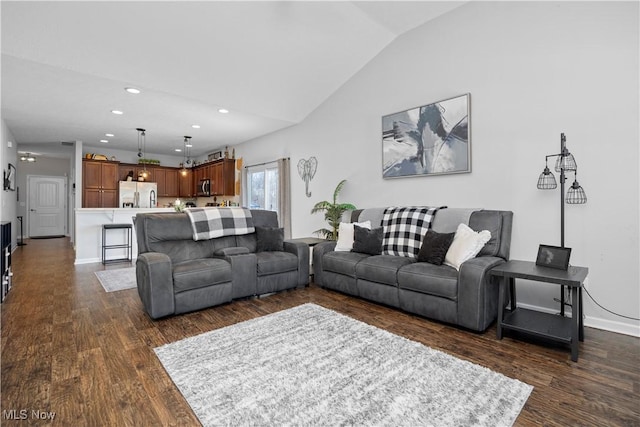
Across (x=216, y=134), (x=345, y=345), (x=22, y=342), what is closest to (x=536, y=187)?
(x=345, y=345)

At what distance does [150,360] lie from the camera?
7.02 ft

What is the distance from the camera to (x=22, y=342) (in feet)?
7.79

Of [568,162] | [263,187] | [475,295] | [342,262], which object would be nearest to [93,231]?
[263,187]

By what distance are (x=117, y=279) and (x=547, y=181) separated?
17.5ft

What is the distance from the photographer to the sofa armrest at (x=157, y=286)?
9.23ft

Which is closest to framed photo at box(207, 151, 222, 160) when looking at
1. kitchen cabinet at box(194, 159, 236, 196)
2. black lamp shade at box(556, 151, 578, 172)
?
kitchen cabinet at box(194, 159, 236, 196)

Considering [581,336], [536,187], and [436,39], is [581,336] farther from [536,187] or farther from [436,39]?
[436,39]

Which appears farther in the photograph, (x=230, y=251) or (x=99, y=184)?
(x=99, y=184)

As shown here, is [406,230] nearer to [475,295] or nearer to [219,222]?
[475,295]

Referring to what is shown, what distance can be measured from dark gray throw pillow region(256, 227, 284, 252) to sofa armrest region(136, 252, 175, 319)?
1.22 m

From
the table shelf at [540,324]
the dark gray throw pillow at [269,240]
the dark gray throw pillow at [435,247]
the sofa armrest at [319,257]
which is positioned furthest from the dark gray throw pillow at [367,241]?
the table shelf at [540,324]

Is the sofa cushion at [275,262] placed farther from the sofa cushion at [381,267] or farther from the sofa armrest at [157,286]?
the sofa armrest at [157,286]

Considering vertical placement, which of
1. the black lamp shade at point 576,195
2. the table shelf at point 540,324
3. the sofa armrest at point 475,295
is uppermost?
the black lamp shade at point 576,195

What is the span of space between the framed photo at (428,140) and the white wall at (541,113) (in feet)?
0.35
